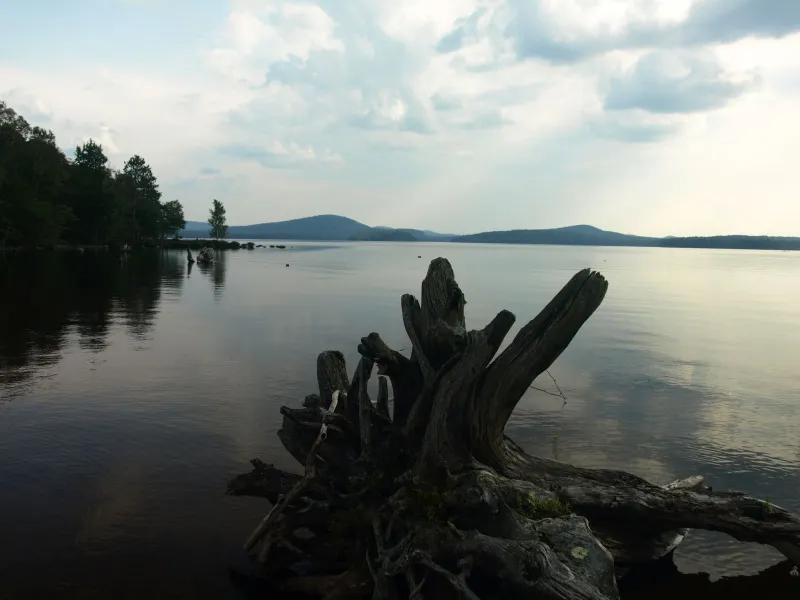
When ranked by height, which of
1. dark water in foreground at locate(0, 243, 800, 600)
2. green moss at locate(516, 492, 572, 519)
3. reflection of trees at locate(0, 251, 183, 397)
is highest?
green moss at locate(516, 492, 572, 519)

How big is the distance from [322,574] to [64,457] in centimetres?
637

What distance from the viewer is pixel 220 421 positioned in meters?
14.4

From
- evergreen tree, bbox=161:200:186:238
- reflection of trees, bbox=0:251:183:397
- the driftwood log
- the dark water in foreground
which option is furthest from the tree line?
the driftwood log

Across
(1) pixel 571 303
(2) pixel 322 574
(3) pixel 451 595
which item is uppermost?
(1) pixel 571 303

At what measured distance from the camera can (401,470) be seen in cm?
834

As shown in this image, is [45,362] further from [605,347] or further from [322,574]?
[605,347]

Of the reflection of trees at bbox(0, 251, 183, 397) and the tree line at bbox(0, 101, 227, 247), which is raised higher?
the tree line at bbox(0, 101, 227, 247)

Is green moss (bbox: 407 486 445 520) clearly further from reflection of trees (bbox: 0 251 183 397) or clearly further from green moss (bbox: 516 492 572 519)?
reflection of trees (bbox: 0 251 183 397)

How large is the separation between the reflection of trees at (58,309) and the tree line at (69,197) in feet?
104

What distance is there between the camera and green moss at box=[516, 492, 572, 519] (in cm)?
716

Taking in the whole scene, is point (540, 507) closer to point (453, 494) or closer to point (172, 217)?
point (453, 494)

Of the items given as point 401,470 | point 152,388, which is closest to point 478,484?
point 401,470

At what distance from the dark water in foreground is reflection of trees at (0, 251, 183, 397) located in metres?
0.15

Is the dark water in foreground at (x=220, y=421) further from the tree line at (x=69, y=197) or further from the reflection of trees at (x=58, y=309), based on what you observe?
the tree line at (x=69, y=197)
